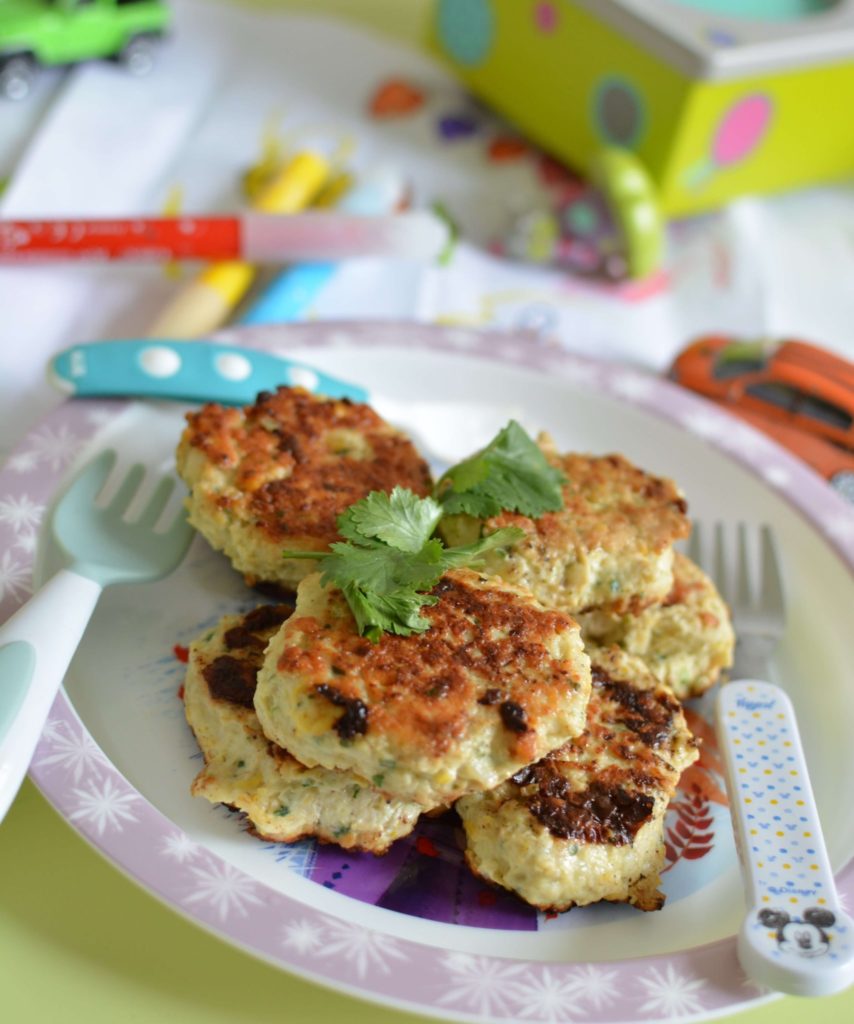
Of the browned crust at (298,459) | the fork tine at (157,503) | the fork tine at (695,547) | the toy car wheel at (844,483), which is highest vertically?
the browned crust at (298,459)

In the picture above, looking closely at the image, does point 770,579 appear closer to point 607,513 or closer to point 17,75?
point 607,513

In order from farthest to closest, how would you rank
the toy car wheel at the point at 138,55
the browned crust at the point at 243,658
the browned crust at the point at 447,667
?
1. the toy car wheel at the point at 138,55
2. the browned crust at the point at 243,658
3. the browned crust at the point at 447,667

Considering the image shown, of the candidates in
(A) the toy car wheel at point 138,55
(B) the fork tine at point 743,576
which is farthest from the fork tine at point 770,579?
(A) the toy car wheel at point 138,55

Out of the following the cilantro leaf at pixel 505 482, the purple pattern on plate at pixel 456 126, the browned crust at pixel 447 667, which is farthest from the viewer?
the purple pattern on plate at pixel 456 126

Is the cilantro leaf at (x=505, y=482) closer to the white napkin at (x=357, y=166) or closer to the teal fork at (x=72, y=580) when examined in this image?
the teal fork at (x=72, y=580)

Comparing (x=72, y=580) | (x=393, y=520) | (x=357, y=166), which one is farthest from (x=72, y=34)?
(x=393, y=520)

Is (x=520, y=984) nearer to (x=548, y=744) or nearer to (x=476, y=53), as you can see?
(x=548, y=744)

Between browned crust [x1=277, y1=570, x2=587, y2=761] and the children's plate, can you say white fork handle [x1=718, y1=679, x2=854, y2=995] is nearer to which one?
the children's plate

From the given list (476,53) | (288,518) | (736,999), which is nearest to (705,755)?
(736,999)
